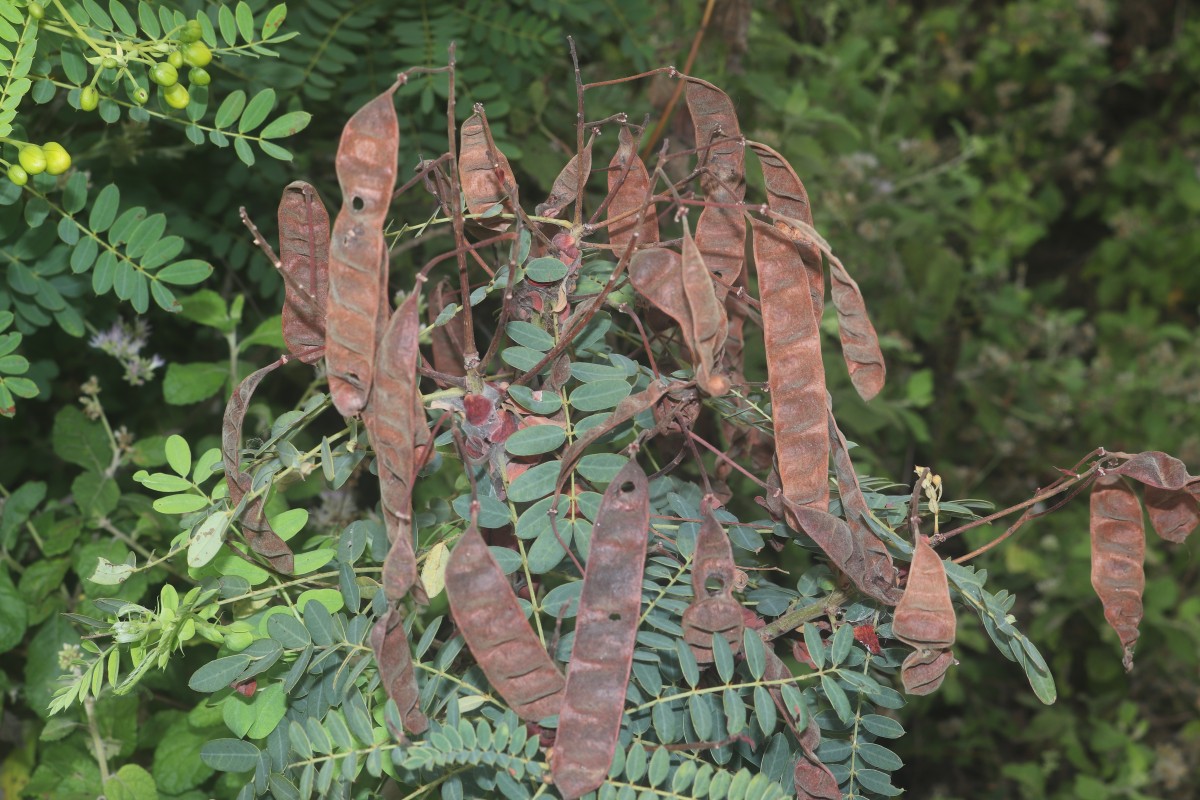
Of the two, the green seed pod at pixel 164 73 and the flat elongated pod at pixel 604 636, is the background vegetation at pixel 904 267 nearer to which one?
the green seed pod at pixel 164 73

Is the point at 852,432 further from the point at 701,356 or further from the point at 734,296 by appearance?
the point at 701,356

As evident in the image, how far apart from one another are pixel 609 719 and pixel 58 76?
3.13ft

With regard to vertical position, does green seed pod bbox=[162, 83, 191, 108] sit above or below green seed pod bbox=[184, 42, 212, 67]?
below

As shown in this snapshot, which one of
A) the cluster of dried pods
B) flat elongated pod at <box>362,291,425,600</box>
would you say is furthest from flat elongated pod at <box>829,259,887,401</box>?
flat elongated pod at <box>362,291,425,600</box>

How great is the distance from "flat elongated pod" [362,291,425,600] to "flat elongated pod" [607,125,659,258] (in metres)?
0.26

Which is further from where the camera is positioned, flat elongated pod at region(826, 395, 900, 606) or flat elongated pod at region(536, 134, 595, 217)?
flat elongated pod at region(536, 134, 595, 217)

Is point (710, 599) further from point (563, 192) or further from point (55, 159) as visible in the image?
point (55, 159)

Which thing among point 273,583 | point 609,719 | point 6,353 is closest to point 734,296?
point 609,719

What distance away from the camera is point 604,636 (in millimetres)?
707

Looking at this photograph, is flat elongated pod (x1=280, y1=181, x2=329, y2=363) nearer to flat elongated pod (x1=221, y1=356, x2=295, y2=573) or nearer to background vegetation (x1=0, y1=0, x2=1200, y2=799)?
flat elongated pod (x1=221, y1=356, x2=295, y2=573)

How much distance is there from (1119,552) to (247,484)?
2.38 feet

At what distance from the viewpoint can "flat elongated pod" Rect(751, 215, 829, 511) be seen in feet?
2.55

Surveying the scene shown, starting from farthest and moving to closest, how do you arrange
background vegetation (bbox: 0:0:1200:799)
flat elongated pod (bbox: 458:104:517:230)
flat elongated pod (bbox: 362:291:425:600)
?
background vegetation (bbox: 0:0:1200:799)
flat elongated pod (bbox: 458:104:517:230)
flat elongated pod (bbox: 362:291:425:600)

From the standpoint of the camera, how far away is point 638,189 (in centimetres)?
96
